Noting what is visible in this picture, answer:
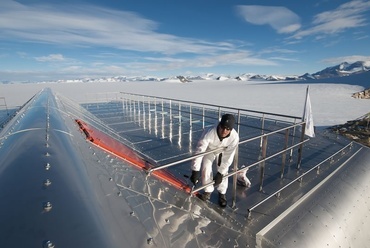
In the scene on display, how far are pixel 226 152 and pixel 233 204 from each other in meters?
0.68

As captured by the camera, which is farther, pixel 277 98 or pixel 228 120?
pixel 277 98

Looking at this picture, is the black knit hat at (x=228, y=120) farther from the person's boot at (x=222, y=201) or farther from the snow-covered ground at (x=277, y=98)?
the snow-covered ground at (x=277, y=98)

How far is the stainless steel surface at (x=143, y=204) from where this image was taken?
1128 millimetres

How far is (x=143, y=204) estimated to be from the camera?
69.2 inches

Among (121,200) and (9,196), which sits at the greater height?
(9,196)

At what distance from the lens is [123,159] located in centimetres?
267

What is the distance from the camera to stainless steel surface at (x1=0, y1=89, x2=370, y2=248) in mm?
1128

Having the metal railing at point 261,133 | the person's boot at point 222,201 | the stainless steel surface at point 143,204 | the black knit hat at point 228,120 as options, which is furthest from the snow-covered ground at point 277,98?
the black knit hat at point 228,120

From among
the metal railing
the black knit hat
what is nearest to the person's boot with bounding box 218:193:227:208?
the metal railing

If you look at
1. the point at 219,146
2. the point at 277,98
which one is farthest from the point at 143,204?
the point at 277,98

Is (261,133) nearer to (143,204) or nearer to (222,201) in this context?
(222,201)

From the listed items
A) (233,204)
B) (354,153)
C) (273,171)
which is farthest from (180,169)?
(354,153)

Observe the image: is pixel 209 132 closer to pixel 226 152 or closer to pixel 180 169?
pixel 226 152

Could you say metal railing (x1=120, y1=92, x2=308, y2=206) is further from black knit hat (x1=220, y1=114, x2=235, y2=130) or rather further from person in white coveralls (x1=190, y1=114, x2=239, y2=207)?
black knit hat (x1=220, y1=114, x2=235, y2=130)
